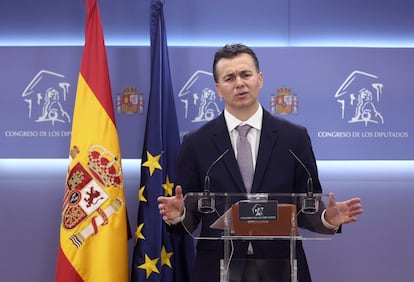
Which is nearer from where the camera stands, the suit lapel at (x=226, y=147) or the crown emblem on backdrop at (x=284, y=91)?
the suit lapel at (x=226, y=147)

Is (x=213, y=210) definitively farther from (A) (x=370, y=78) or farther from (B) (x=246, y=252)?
(A) (x=370, y=78)

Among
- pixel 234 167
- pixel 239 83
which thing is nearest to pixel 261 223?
pixel 234 167

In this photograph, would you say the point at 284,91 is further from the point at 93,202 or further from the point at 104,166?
the point at 93,202

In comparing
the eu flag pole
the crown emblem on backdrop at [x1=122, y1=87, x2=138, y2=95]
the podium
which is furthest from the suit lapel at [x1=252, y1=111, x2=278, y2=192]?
the crown emblem on backdrop at [x1=122, y1=87, x2=138, y2=95]

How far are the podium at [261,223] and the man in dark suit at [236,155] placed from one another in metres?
0.05

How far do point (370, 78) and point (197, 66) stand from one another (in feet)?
4.10

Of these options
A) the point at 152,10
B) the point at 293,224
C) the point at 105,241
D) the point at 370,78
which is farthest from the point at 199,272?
the point at 370,78

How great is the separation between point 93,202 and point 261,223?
1.71 m

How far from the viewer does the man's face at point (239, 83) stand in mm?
2365

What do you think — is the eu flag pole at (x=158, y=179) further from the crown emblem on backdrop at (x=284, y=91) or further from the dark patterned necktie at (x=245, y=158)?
the dark patterned necktie at (x=245, y=158)

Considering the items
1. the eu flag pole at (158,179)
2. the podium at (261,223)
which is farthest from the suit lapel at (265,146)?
the eu flag pole at (158,179)

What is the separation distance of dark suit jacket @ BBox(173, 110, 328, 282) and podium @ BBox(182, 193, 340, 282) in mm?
126

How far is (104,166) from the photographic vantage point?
3.21 m

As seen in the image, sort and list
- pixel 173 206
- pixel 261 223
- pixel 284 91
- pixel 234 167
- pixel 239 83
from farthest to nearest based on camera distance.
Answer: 1. pixel 284 91
2. pixel 239 83
3. pixel 234 167
4. pixel 173 206
5. pixel 261 223
